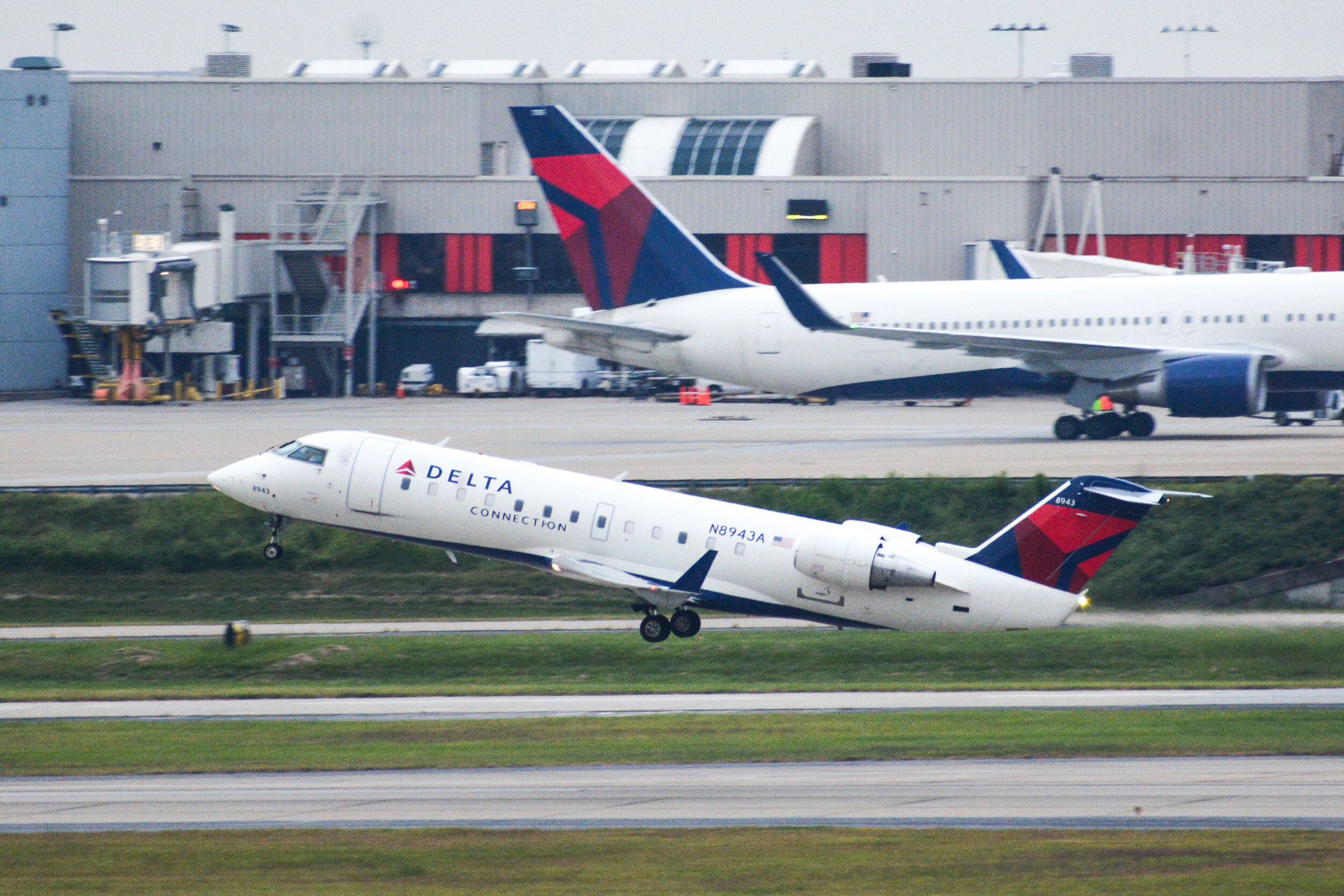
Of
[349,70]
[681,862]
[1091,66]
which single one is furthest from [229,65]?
[681,862]

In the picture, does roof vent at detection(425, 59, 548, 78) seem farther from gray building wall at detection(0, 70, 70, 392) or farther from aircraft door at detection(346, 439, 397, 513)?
aircraft door at detection(346, 439, 397, 513)

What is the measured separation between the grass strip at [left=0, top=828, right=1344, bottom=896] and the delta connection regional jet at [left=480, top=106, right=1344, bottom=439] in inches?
1113

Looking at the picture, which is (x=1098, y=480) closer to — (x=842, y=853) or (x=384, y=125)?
(x=842, y=853)

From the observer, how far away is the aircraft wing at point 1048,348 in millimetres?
45125

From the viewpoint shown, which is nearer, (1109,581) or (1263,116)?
(1109,581)

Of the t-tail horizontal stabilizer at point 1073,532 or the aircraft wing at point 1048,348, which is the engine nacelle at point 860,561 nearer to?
the t-tail horizontal stabilizer at point 1073,532

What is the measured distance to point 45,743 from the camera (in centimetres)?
2267

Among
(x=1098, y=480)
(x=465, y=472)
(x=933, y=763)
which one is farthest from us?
(x=465, y=472)

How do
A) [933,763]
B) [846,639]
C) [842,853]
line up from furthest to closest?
[846,639] < [933,763] < [842,853]

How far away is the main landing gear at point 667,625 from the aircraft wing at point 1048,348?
52.9ft

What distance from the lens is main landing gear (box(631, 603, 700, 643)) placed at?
30.4m

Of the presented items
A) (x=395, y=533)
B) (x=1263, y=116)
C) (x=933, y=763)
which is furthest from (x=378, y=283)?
(x=933, y=763)

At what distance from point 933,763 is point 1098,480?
841cm

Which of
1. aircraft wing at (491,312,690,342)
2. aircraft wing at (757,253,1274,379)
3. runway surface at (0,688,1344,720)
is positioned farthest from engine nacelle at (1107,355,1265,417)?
runway surface at (0,688,1344,720)
